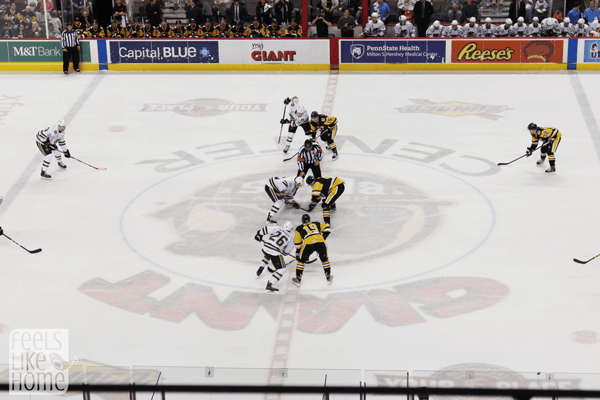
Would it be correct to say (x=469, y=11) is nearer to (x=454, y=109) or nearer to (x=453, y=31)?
(x=453, y=31)

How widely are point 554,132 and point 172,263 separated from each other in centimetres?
744

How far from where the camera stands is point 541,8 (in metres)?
22.9

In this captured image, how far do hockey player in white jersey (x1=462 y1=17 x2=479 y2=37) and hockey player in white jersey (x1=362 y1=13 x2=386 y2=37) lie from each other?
93.1 inches

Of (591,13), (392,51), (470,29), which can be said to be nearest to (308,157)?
(392,51)

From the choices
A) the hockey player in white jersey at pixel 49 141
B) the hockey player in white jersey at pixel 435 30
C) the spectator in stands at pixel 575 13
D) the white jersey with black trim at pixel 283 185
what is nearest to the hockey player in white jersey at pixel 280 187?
the white jersey with black trim at pixel 283 185

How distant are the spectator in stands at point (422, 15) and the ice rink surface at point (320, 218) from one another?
3.00 metres

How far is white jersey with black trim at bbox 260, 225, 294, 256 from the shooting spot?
10.1 metres

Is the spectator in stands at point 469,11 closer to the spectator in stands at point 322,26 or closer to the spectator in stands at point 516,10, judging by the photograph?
the spectator in stands at point 516,10

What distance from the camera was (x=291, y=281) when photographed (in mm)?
10664

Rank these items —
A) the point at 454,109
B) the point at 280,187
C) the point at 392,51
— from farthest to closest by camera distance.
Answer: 1. the point at 392,51
2. the point at 454,109
3. the point at 280,187

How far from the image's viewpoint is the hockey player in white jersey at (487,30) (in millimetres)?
22234

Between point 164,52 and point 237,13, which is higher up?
point 237,13

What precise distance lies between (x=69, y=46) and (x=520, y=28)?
42.6ft

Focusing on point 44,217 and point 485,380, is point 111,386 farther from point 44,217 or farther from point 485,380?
point 44,217
